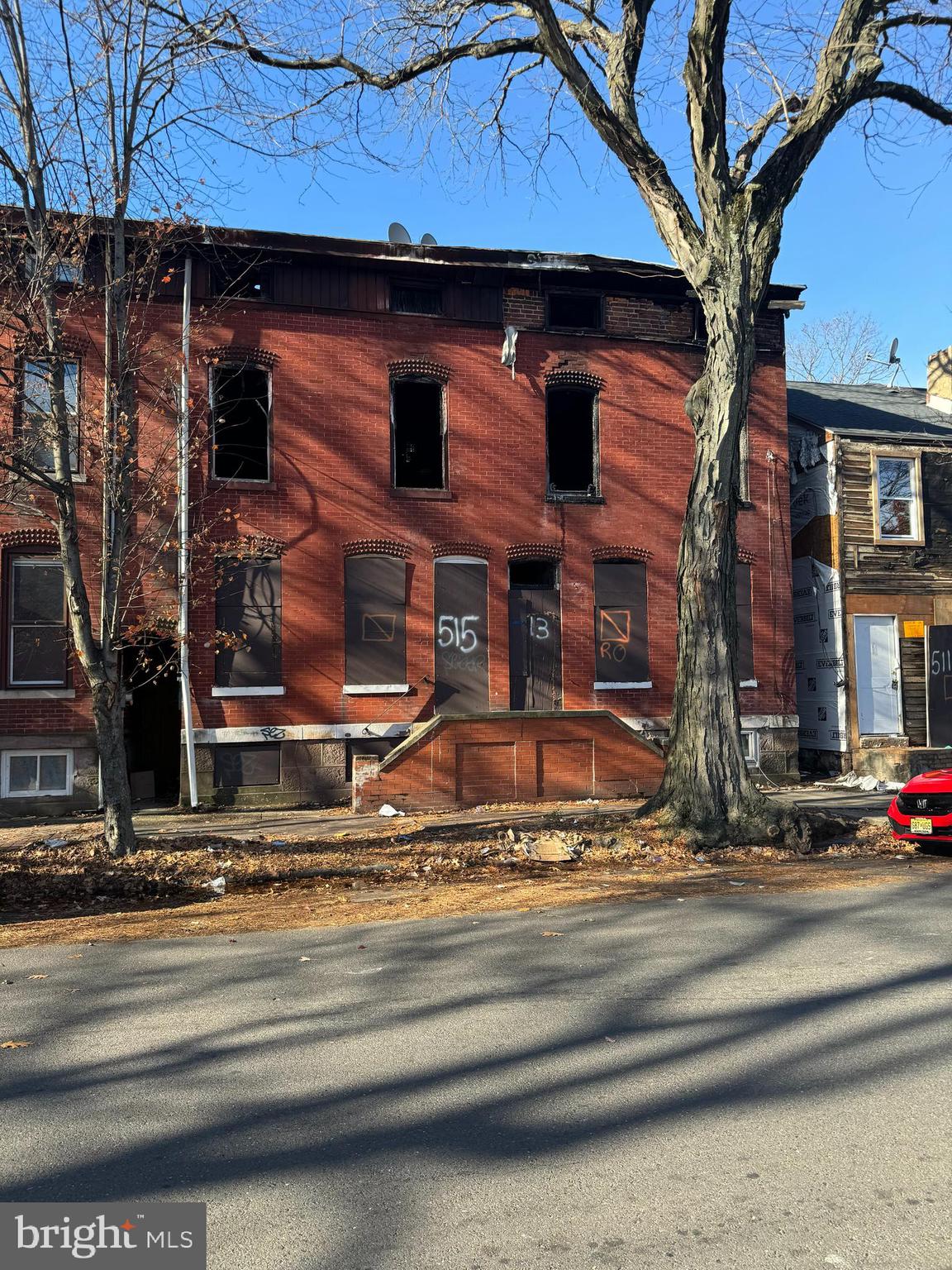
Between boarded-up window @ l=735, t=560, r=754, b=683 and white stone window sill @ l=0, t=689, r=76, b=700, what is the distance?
1253 cm

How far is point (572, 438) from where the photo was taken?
66.8 ft

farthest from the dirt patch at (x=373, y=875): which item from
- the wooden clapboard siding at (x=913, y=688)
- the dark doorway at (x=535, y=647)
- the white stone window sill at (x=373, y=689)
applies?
the wooden clapboard siding at (x=913, y=688)

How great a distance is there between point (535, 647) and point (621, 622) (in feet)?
5.90

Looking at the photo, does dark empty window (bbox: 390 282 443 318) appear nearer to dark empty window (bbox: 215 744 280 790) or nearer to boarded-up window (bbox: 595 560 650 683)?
boarded-up window (bbox: 595 560 650 683)

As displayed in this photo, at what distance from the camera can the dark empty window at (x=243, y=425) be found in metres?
17.7

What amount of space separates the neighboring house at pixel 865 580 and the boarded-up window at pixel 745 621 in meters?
2.01

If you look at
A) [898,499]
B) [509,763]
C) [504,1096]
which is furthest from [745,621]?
[504,1096]

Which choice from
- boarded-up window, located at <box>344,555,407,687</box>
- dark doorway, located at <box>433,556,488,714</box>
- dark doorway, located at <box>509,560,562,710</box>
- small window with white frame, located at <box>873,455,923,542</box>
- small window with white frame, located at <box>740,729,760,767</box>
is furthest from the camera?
small window with white frame, located at <box>873,455,923,542</box>

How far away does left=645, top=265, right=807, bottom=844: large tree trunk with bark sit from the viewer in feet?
38.0

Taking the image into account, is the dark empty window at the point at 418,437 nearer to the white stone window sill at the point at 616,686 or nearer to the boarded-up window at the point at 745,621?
the white stone window sill at the point at 616,686

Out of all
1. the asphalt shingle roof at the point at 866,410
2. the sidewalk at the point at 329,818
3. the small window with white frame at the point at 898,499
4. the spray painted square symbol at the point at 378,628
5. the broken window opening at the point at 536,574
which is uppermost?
the asphalt shingle roof at the point at 866,410

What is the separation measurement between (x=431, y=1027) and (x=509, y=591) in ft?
46.1

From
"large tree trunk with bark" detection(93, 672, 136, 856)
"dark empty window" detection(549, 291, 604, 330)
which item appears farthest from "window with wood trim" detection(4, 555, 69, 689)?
"dark empty window" detection(549, 291, 604, 330)

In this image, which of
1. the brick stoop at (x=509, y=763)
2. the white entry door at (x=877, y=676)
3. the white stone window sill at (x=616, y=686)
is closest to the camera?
the brick stoop at (x=509, y=763)
